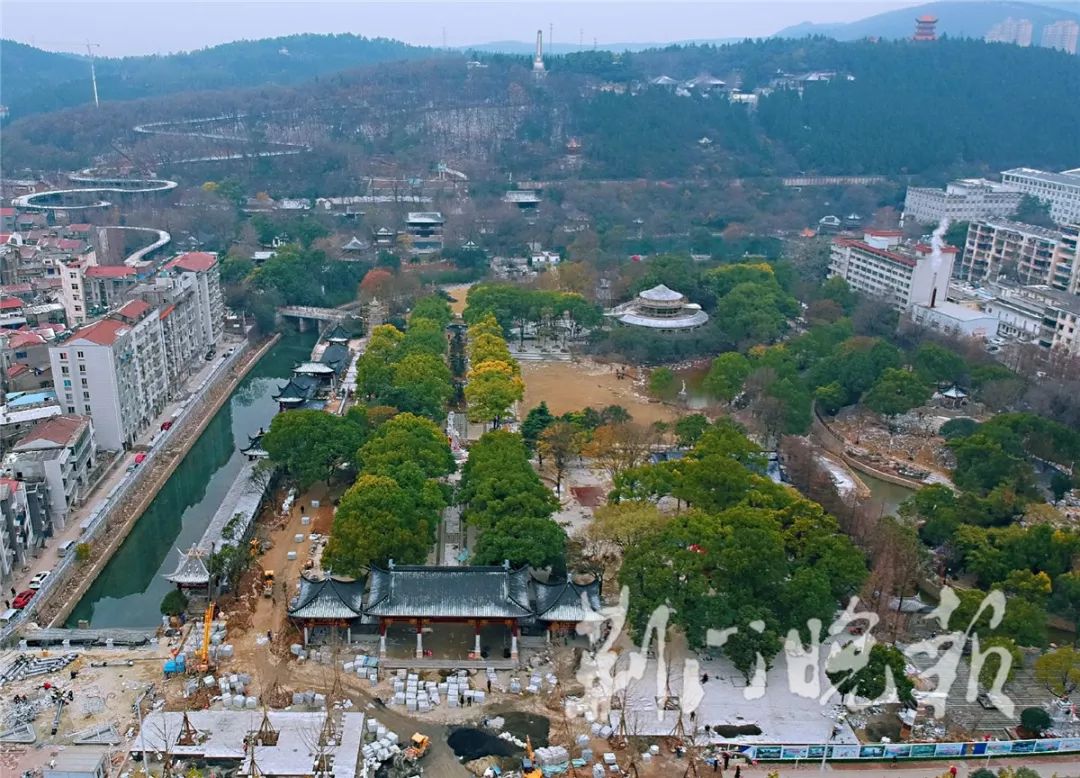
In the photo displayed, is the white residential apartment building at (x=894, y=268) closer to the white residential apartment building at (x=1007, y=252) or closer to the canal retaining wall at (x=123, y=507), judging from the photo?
the white residential apartment building at (x=1007, y=252)

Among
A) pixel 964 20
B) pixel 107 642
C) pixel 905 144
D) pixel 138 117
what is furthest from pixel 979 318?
pixel 964 20

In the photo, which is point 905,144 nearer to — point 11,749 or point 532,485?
point 532,485

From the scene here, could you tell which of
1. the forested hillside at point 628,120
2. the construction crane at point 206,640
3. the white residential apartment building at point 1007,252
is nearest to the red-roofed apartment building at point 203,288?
the construction crane at point 206,640

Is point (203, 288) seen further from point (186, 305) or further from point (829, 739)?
point (829, 739)

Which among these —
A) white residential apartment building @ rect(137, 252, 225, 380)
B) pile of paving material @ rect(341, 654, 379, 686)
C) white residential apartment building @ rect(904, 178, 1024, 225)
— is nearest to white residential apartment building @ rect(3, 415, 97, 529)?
white residential apartment building @ rect(137, 252, 225, 380)

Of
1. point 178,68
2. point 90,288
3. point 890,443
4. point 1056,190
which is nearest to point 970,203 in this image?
point 1056,190

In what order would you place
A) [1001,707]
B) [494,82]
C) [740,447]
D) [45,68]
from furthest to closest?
[45,68], [494,82], [740,447], [1001,707]
